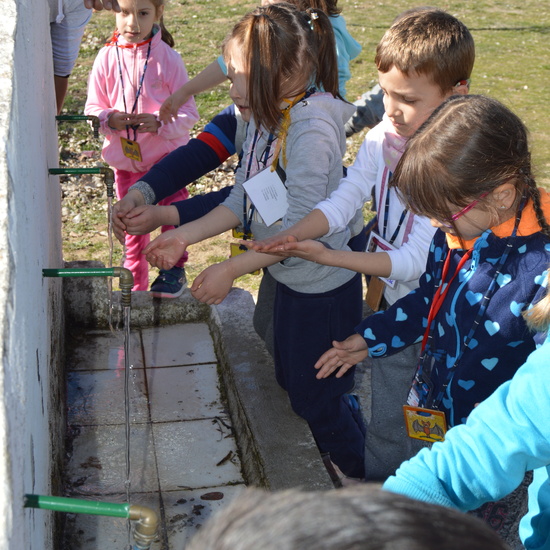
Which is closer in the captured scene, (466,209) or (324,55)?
(466,209)

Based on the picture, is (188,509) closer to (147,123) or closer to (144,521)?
(144,521)

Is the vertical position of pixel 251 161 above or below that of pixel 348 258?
above

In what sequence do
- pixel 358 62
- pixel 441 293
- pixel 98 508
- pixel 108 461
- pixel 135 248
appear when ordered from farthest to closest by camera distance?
pixel 358 62
pixel 135 248
pixel 108 461
pixel 441 293
pixel 98 508

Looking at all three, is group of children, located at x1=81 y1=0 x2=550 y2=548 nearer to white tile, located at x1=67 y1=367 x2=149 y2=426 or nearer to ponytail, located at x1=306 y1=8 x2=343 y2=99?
ponytail, located at x1=306 y1=8 x2=343 y2=99

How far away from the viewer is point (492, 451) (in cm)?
144

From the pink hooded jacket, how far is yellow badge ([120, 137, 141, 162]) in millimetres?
212

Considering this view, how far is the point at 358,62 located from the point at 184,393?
7934 millimetres

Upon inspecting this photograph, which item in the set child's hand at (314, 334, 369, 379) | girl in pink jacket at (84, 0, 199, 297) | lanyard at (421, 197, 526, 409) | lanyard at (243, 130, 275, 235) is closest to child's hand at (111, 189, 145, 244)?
lanyard at (243, 130, 275, 235)

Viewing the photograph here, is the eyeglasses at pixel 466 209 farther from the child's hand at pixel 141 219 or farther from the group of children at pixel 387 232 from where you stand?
the child's hand at pixel 141 219

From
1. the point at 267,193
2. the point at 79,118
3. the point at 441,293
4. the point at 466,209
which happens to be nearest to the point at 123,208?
the point at 79,118

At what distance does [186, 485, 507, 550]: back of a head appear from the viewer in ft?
2.41

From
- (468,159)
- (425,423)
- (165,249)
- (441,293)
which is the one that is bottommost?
(425,423)

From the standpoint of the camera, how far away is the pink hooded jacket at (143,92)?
4129 mm

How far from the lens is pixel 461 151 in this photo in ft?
6.39
